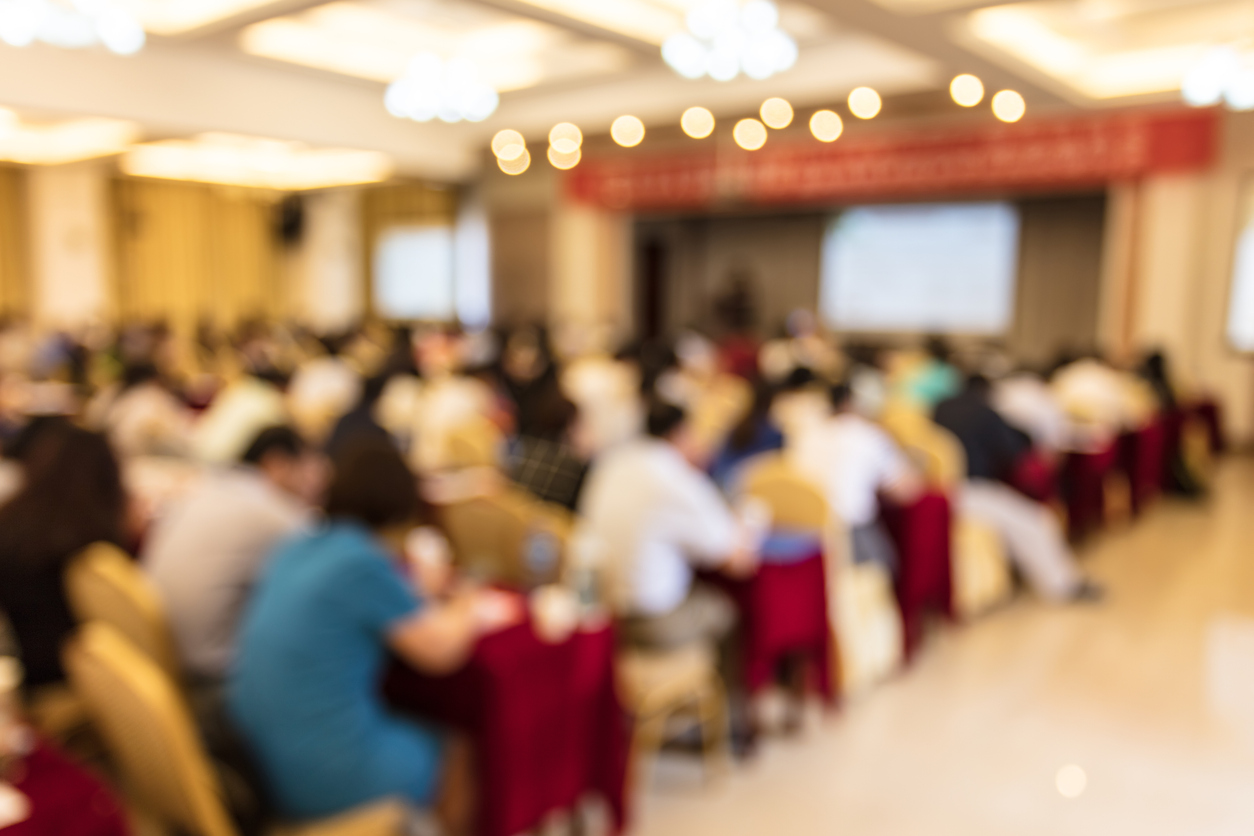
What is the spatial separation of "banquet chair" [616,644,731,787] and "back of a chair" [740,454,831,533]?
75 cm

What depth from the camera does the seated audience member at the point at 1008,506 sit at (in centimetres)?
543

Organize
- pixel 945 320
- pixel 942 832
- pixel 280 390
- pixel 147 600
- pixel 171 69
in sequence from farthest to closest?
1. pixel 945 320
2. pixel 171 69
3. pixel 280 390
4. pixel 942 832
5. pixel 147 600

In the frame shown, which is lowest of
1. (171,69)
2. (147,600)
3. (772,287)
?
(147,600)

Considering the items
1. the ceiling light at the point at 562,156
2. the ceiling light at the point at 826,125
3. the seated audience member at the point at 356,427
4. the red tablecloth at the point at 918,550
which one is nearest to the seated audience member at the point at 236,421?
the seated audience member at the point at 356,427

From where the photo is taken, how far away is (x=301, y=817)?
7.42 feet

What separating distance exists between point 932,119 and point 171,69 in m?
8.19

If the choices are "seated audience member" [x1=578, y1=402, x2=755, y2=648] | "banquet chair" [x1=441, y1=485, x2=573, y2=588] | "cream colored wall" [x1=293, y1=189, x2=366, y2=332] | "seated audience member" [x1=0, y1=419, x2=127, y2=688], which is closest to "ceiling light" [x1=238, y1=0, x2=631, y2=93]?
"banquet chair" [x1=441, y1=485, x2=573, y2=588]

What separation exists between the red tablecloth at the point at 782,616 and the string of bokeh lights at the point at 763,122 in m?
6.11

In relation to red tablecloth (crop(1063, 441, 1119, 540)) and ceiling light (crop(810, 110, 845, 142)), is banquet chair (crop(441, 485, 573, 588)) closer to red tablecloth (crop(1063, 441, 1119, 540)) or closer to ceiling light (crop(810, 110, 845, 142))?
red tablecloth (crop(1063, 441, 1119, 540))

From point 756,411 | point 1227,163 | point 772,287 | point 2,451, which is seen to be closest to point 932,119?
point 1227,163

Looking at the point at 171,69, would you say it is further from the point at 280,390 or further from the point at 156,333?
the point at 280,390

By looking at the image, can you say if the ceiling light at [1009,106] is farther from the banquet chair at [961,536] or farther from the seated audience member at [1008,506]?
the banquet chair at [961,536]

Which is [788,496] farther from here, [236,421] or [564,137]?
[564,137]

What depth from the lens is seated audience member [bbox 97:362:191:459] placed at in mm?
5367
